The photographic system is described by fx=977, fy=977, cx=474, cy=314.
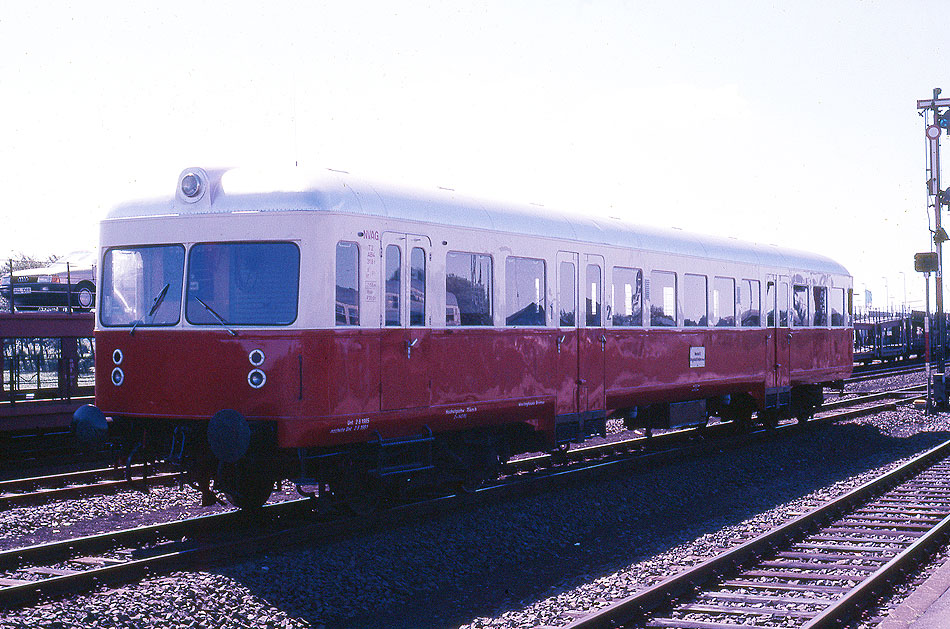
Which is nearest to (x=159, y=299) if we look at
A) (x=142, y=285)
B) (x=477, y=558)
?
(x=142, y=285)

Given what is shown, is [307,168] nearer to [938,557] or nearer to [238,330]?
[238,330]

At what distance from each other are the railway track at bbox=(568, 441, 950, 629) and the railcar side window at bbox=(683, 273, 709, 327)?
12.4ft

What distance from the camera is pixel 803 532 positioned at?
9.41 metres

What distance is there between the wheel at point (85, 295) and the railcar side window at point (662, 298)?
33.9 feet

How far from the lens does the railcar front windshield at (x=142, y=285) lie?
9094mm

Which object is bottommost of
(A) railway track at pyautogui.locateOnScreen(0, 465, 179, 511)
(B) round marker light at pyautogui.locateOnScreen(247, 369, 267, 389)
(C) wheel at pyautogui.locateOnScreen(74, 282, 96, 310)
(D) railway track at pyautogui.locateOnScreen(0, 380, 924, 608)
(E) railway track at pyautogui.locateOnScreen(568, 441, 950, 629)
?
(E) railway track at pyautogui.locateOnScreen(568, 441, 950, 629)

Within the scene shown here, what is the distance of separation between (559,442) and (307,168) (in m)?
4.63

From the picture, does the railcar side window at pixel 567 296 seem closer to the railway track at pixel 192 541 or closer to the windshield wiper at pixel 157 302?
the railway track at pixel 192 541

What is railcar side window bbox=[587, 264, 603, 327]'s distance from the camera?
39.7 feet

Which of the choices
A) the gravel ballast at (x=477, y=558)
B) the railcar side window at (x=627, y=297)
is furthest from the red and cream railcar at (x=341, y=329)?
the gravel ballast at (x=477, y=558)

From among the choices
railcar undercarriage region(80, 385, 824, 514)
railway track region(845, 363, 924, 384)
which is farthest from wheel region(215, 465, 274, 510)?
railway track region(845, 363, 924, 384)

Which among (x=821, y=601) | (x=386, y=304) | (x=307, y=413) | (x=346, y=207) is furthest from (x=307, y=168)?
(x=821, y=601)

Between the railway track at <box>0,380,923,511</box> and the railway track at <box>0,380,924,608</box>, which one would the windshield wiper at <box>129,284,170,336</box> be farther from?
the railway track at <box>0,380,924,608</box>

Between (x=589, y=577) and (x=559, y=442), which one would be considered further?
(x=559, y=442)
